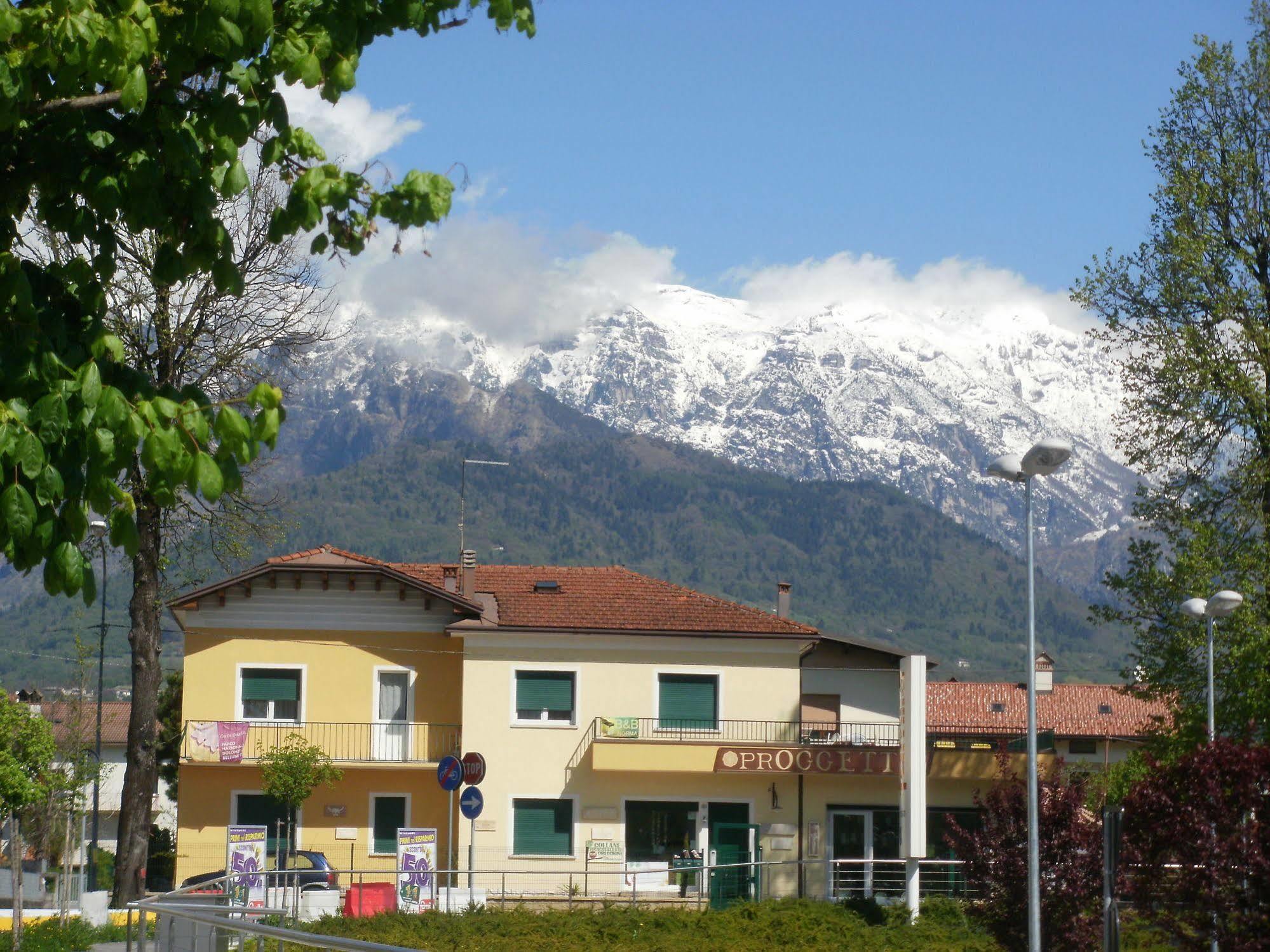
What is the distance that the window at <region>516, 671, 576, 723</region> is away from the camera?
3947 centimetres

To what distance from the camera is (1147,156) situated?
3041 centimetres

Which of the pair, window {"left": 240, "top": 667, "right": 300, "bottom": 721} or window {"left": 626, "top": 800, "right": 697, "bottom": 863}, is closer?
window {"left": 626, "top": 800, "right": 697, "bottom": 863}

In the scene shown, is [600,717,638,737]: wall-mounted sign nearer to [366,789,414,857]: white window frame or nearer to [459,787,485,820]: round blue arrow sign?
[366,789,414,857]: white window frame

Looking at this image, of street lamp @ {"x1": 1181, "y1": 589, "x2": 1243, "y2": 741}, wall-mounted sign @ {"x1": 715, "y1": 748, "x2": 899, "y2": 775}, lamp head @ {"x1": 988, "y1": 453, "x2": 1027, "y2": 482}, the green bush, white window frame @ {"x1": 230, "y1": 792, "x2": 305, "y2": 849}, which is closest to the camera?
lamp head @ {"x1": 988, "y1": 453, "x2": 1027, "y2": 482}

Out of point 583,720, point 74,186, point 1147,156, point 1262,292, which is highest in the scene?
point 1147,156

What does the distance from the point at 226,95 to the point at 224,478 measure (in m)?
1.84

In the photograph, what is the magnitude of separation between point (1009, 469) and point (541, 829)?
23204 mm

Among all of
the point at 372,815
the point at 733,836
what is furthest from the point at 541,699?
the point at 733,836

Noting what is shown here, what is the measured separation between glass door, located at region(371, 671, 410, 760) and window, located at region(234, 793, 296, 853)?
8.80 ft

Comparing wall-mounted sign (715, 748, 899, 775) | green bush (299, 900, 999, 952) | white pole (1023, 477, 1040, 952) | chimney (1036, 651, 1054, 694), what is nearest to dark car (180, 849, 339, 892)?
green bush (299, 900, 999, 952)

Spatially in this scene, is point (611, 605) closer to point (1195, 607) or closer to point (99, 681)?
point (99, 681)

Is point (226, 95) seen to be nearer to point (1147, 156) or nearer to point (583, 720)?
point (1147, 156)

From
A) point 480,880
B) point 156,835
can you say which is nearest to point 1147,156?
point 480,880

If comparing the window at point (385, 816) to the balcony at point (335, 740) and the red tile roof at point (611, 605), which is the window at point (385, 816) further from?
the red tile roof at point (611, 605)
